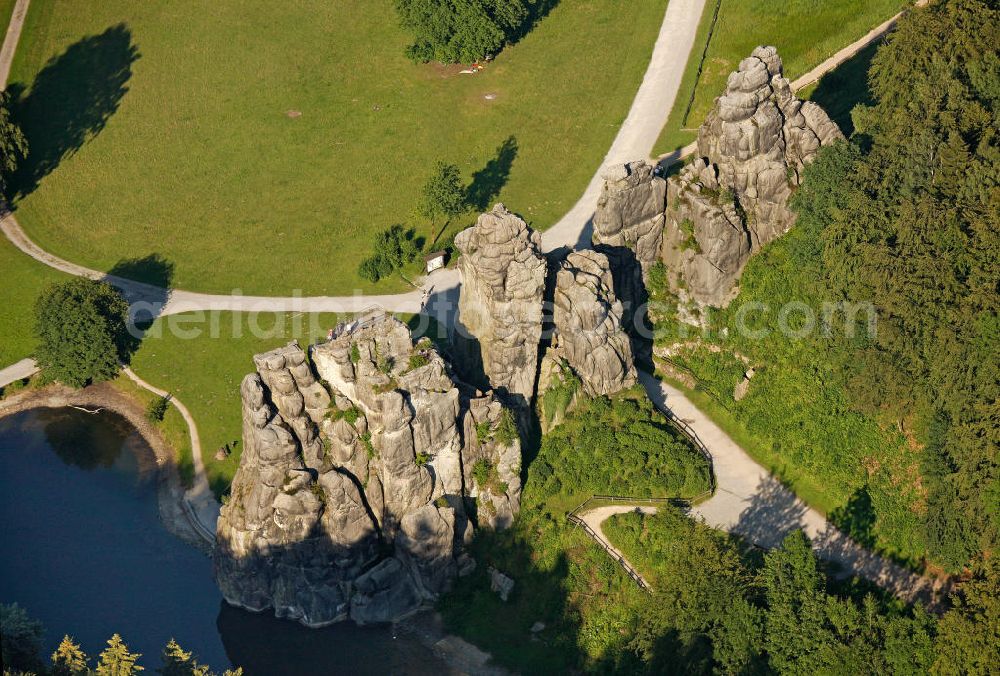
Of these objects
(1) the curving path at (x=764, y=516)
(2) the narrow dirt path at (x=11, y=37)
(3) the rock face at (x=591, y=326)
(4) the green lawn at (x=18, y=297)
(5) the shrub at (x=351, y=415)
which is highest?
(3) the rock face at (x=591, y=326)

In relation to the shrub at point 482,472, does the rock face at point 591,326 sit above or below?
above

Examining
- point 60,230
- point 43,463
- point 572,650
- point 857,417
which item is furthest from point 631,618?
point 60,230

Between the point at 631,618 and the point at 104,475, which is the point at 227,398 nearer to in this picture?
the point at 104,475

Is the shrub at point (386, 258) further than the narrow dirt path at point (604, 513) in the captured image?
Yes

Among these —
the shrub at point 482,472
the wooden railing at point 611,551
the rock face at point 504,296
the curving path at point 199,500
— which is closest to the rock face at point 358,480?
the shrub at point 482,472

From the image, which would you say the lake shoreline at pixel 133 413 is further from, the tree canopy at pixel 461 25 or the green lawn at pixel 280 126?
the tree canopy at pixel 461 25

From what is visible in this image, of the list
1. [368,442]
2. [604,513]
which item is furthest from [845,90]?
[368,442]
